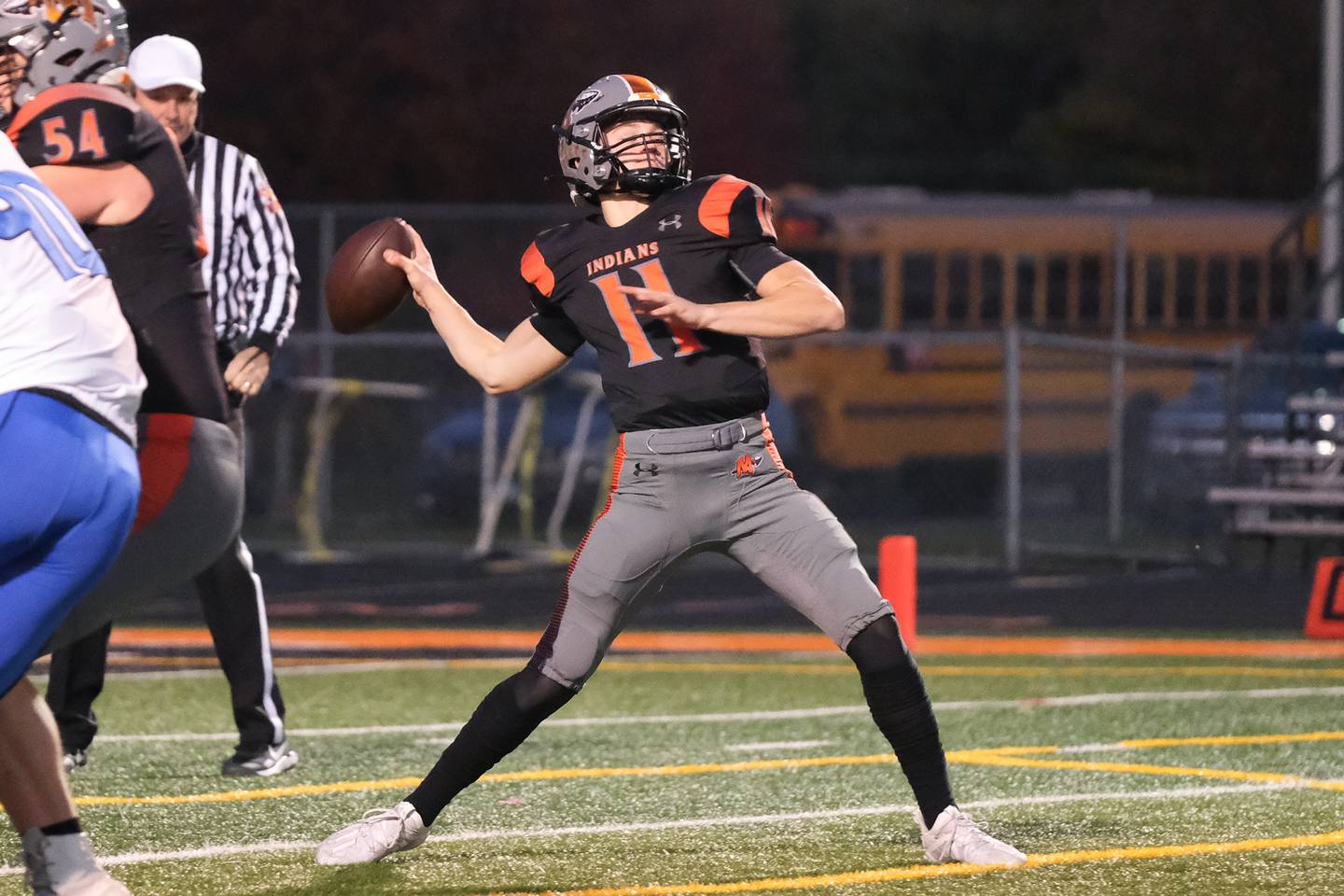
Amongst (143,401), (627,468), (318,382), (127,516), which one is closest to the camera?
(127,516)

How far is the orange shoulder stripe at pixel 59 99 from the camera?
14.9ft

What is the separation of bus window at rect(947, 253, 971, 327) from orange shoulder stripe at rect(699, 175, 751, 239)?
16.7m

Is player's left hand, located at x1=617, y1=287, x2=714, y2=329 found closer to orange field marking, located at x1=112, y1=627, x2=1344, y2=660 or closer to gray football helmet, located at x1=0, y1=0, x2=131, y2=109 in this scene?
gray football helmet, located at x1=0, y1=0, x2=131, y2=109

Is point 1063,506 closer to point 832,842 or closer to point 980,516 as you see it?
point 980,516

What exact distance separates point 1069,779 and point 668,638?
4817 millimetres

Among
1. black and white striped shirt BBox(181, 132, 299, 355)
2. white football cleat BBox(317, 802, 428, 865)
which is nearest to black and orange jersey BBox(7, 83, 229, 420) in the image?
white football cleat BBox(317, 802, 428, 865)

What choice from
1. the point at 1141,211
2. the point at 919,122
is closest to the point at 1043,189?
the point at 919,122

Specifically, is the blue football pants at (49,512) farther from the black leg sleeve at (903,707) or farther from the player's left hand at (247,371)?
the player's left hand at (247,371)

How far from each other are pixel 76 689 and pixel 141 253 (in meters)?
2.58

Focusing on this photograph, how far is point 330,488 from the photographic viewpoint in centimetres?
1812

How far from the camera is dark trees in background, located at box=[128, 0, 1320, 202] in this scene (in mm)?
27219

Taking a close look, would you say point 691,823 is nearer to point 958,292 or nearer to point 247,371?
point 247,371

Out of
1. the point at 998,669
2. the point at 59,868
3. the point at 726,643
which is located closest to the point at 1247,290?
the point at 726,643

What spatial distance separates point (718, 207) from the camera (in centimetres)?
532
